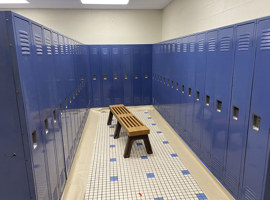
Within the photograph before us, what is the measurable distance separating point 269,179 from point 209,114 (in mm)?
1140

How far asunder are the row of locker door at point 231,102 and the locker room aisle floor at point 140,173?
22 cm

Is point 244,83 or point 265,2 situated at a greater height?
point 265,2

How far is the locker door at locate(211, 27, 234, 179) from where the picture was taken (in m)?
2.32

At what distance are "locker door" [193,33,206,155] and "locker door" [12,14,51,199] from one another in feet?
7.10

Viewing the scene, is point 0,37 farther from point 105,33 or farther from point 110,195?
point 105,33

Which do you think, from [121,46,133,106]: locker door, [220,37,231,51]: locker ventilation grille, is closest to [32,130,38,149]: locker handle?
[220,37,231,51]: locker ventilation grille

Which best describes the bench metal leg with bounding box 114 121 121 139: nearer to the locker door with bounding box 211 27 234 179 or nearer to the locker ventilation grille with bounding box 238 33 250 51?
the locker door with bounding box 211 27 234 179

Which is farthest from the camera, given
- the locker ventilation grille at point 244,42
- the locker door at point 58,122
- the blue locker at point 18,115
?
the locker door at point 58,122

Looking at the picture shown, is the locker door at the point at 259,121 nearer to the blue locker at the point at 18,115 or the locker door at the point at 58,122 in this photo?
the blue locker at the point at 18,115

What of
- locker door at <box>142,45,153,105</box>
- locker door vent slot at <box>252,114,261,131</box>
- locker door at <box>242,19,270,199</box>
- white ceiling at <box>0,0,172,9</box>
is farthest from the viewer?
locker door at <box>142,45,153,105</box>

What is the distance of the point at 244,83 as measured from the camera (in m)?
2.06

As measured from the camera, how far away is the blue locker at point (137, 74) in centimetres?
611

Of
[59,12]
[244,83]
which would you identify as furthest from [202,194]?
[59,12]

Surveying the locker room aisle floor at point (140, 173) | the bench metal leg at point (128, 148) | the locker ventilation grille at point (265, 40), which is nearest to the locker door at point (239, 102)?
the locker ventilation grille at point (265, 40)
